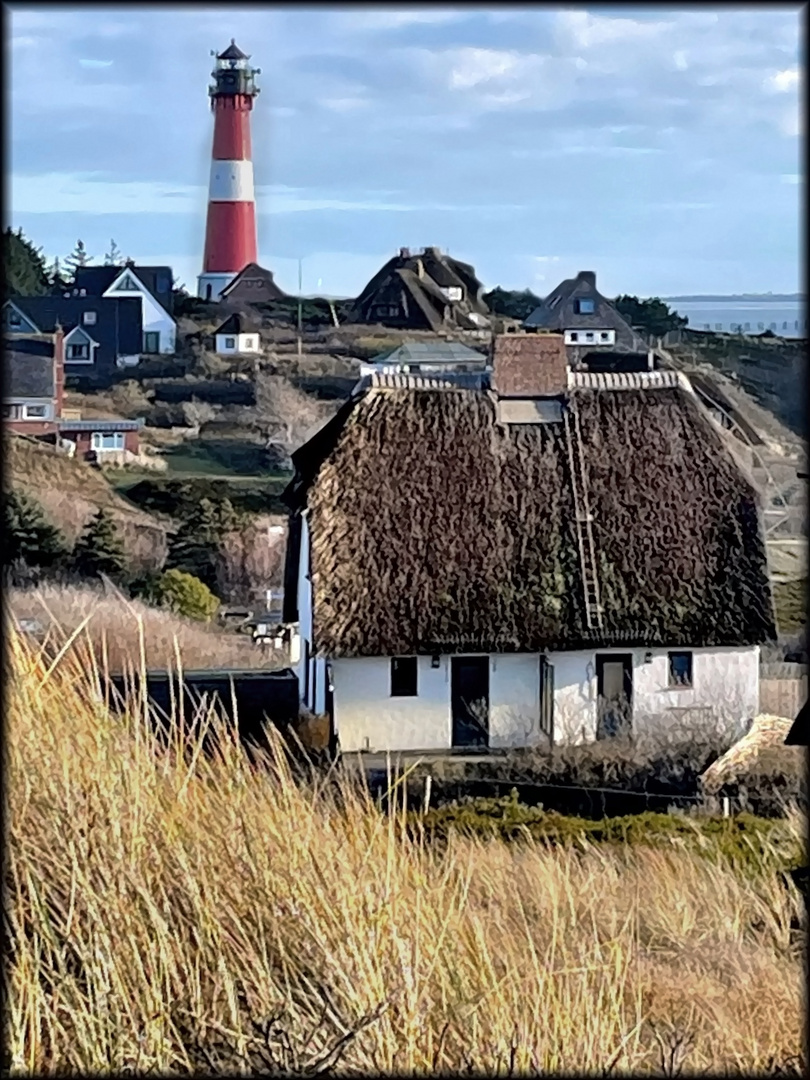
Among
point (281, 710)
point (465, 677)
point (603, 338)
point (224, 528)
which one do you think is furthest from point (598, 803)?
point (603, 338)

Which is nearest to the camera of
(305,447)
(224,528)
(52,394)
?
(305,447)

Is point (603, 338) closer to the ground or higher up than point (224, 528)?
higher up

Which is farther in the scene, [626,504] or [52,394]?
[52,394]

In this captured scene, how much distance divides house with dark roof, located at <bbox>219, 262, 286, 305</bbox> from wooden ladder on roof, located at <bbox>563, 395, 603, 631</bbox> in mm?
24468

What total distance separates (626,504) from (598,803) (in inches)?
139

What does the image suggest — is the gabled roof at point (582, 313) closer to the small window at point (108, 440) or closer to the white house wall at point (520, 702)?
the small window at point (108, 440)

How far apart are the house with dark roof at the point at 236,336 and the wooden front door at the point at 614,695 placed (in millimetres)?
23524

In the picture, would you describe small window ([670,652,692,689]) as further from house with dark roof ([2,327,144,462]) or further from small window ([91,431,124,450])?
small window ([91,431,124,450])

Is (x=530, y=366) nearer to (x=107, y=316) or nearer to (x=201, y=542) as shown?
(x=201, y=542)

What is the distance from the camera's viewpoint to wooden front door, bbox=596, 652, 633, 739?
12.8m

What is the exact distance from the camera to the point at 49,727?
3697 millimetres

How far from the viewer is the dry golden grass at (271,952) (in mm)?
3258

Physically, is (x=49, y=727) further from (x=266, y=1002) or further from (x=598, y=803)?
(x=598, y=803)

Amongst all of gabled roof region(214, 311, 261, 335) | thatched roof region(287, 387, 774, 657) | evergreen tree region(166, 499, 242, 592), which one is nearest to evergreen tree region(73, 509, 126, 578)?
evergreen tree region(166, 499, 242, 592)
